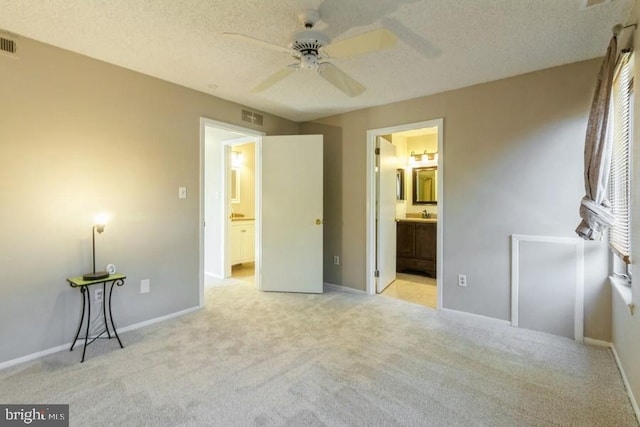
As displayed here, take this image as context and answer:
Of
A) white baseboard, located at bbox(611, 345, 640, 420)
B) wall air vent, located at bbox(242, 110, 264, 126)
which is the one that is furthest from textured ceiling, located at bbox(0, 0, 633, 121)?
white baseboard, located at bbox(611, 345, 640, 420)

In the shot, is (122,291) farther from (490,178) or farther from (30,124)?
(490,178)

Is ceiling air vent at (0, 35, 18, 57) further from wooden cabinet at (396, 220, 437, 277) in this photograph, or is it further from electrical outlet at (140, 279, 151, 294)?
wooden cabinet at (396, 220, 437, 277)

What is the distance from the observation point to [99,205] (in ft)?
8.51

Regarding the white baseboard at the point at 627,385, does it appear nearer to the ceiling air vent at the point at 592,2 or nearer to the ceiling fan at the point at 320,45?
the ceiling air vent at the point at 592,2

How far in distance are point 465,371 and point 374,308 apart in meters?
1.31

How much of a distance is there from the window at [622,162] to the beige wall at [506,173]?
0.83ft

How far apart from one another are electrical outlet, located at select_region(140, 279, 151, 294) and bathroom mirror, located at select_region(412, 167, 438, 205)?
4.40 m

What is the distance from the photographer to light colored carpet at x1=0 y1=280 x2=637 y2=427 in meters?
1.66

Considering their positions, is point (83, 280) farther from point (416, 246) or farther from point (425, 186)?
point (425, 186)

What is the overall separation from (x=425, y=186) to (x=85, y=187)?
484 centimetres

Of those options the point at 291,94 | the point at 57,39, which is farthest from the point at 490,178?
the point at 57,39

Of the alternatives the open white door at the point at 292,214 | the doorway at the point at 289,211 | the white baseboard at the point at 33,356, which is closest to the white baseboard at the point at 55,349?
the white baseboard at the point at 33,356

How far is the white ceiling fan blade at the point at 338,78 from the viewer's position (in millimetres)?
2031

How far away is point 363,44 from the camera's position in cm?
173
